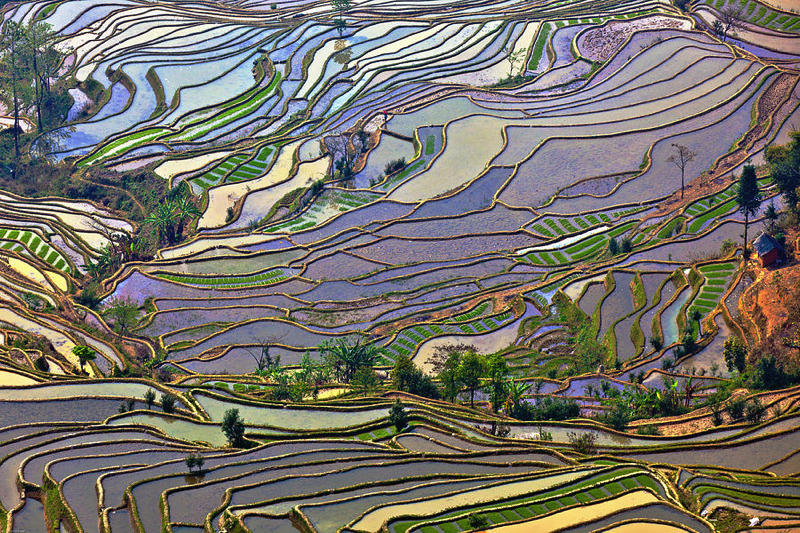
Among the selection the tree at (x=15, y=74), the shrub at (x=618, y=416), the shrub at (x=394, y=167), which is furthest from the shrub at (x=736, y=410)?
the tree at (x=15, y=74)

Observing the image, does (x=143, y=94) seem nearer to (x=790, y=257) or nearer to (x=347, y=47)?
(x=347, y=47)

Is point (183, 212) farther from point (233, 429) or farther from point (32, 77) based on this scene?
point (233, 429)

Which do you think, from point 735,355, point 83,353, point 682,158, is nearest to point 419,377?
point 735,355

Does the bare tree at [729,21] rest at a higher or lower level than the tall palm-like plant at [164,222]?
higher

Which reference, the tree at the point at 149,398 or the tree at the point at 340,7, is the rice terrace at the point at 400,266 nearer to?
the tree at the point at 149,398

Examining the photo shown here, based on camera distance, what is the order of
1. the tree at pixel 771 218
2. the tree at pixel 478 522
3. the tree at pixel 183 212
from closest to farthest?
the tree at pixel 478 522 < the tree at pixel 771 218 < the tree at pixel 183 212
